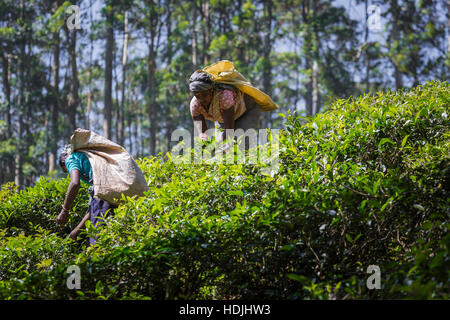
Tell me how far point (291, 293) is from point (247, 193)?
89 cm

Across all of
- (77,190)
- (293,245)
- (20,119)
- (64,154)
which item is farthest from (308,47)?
(293,245)

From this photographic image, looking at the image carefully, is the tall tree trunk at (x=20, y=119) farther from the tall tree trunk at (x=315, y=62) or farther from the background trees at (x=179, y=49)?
the tall tree trunk at (x=315, y=62)

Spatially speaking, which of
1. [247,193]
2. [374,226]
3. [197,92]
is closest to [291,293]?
[374,226]

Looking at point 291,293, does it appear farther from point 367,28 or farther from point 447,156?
point 367,28

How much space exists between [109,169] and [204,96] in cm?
125

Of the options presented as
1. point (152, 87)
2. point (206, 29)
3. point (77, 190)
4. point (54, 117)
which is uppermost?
point (206, 29)

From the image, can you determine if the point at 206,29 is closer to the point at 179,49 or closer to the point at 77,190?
the point at 179,49

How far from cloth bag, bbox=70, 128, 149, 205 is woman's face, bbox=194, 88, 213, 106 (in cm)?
96

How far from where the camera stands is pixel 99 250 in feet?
11.2

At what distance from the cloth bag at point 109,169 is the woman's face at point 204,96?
955 mm

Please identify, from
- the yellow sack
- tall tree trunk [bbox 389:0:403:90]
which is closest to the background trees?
tall tree trunk [bbox 389:0:403:90]

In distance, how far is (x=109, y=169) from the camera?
14.0 feet

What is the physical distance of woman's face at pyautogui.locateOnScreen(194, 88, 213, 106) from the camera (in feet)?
16.0

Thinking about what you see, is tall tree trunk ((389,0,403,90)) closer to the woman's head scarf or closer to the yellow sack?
the yellow sack
